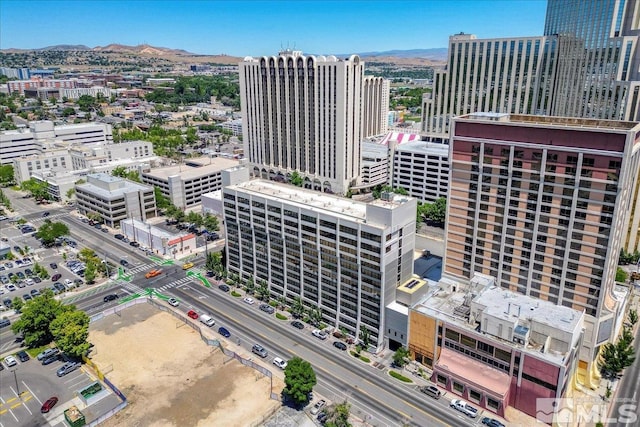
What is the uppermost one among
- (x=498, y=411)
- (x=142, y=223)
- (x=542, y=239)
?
(x=542, y=239)

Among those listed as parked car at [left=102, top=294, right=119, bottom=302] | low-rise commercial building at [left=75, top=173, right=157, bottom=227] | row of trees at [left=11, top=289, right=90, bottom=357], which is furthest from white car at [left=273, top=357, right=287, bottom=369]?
low-rise commercial building at [left=75, top=173, right=157, bottom=227]

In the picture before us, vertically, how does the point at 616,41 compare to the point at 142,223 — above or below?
above

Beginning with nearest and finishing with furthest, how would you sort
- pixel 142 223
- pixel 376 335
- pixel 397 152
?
pixel 376 335
pixel 142 223
pixel 397 152

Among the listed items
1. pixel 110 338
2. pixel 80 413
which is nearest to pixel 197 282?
pixel 110 338

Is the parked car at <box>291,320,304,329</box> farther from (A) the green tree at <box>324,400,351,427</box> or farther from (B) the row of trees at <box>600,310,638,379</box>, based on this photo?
(B) the row of trees at <box>600,310,638,379</box>

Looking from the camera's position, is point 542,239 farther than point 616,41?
No

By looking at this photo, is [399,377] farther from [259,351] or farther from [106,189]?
[106,189]

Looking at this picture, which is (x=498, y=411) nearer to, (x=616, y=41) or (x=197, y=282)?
(x=197, y=282)
